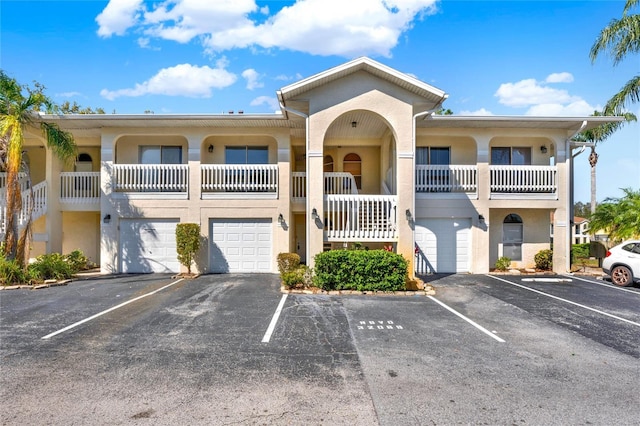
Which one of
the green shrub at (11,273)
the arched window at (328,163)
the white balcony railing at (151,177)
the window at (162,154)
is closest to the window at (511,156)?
the arched window at (328,163)

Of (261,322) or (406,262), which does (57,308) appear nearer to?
(261,322)

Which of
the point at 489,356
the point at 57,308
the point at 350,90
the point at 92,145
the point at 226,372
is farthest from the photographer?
the point at 92,145

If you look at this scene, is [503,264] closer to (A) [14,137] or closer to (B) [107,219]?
(B) [107,219]

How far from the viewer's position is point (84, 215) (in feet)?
46.9

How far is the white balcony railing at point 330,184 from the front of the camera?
42.7 ft

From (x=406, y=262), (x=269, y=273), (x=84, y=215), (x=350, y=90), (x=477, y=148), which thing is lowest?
(x=269, y=273)

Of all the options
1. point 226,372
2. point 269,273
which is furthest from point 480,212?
point 226,372

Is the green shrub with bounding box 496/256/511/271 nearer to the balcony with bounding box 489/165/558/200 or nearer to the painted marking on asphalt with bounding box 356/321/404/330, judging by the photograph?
the balcony with bounding box 489/165/558/200

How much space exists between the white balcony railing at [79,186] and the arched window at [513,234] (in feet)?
53.5

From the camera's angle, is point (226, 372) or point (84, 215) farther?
point (84, 215)

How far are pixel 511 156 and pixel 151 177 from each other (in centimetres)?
1437

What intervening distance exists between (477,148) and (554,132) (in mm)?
3010

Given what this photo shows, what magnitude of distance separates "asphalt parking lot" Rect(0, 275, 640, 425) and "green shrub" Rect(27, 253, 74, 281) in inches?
97.5

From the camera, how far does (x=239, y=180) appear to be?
12.7 m
